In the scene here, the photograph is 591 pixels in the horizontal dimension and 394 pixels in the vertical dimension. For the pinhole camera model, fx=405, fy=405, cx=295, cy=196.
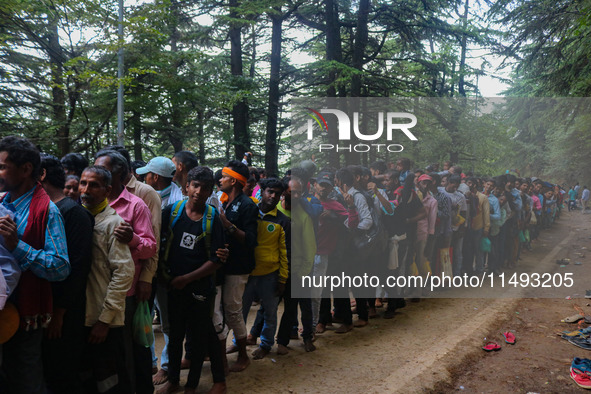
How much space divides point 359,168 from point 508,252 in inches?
240

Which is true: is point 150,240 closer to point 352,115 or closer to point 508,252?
point 352,115

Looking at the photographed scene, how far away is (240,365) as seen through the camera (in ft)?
13.9

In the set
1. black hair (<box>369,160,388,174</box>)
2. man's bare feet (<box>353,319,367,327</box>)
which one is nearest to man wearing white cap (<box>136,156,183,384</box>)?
man's bare feet (<box>353,319,367,327</box>)

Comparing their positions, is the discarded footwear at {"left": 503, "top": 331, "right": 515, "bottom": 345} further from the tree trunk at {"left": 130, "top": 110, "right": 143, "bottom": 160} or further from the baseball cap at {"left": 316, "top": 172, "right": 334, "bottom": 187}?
the tree trunk at {"left": 130, "top": 110, "right": 143, "bottom": 160}

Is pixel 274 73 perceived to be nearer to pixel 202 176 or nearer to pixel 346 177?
pixel 346 177

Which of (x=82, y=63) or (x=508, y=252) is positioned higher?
(x=82, y=63)

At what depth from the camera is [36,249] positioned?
8.05 feet

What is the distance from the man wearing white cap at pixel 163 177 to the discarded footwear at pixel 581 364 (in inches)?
185

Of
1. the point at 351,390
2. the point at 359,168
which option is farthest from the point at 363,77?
the point at 351,390

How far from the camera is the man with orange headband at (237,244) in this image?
13.2 feet

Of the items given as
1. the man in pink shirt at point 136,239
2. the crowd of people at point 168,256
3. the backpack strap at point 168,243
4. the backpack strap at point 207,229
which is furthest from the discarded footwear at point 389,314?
the man in pink shirt at point 136,239

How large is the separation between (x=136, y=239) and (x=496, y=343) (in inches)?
185

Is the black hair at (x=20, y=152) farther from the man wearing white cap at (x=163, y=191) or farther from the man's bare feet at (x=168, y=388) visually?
the man's bare feet at (x=168, y=388)

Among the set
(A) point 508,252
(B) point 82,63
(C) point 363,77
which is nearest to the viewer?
(A) point 508,252
